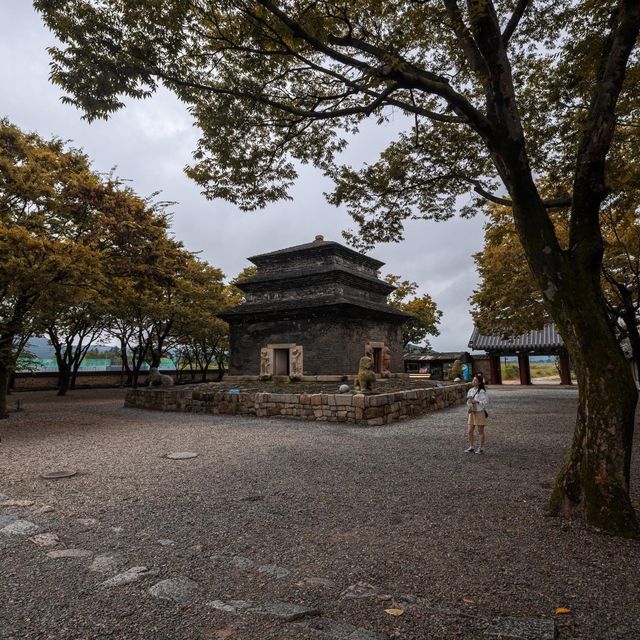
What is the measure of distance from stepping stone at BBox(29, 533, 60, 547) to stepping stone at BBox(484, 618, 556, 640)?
4.10 m

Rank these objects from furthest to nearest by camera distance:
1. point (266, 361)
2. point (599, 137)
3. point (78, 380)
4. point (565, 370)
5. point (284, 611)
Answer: point (565, 370) < point (78, 380) < point (266, 361) < point (599, 137) < point (284, 611)

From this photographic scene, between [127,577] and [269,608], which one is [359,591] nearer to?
[269,608]

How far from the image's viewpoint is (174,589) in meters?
3.19

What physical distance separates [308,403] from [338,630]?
10.4 m

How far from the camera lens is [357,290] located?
69.3 feet

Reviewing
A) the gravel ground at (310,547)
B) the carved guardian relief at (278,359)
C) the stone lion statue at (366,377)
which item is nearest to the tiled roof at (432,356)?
the carved guardian relief at (278,359)

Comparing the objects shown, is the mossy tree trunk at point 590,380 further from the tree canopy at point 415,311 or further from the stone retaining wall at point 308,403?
the tree canopy at point 415,311

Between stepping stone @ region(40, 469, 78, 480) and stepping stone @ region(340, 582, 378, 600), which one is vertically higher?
stepping stone @ region(340, 582, 378, 600)

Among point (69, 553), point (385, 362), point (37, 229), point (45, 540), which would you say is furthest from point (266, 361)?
point (69, 553)

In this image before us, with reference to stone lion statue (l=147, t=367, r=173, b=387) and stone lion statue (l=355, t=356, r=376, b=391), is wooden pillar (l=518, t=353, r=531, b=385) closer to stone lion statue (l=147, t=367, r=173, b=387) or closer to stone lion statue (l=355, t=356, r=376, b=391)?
stone lion statue (l=355, t=356, r=376, b=391)

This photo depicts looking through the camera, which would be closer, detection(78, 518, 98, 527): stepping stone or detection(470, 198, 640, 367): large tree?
detection(78, 518, 98, 527): stepping stone

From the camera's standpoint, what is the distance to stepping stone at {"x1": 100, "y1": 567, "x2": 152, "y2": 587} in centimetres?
328

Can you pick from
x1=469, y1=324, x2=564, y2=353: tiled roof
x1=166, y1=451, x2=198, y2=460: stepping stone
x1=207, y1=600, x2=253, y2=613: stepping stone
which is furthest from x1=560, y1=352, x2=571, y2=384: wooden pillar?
x1=207, y1=600, x2=253, y2=613: stepping stone

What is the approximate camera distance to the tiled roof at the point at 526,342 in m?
30.1
